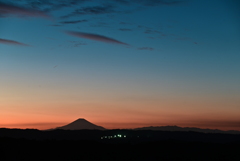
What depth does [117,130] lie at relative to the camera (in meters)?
120
